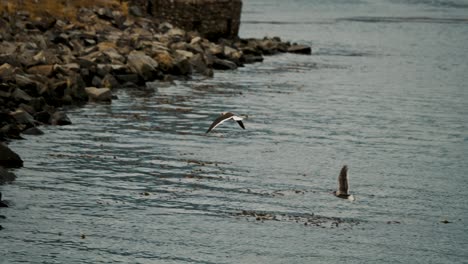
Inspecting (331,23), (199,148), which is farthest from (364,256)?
(331,23)

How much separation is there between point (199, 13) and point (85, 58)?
18897 mm

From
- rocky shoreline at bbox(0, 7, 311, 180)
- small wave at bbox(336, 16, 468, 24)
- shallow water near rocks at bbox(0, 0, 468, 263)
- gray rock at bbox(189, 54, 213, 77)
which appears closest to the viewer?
shallow water near rocks at bbox(0, 0, 468, 263)

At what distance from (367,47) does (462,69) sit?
17.7 metres

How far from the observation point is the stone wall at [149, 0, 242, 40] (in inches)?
2340

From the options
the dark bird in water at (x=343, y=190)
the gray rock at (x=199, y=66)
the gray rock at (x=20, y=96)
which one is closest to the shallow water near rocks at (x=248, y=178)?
the dark bird in water at (x=343, y=190)

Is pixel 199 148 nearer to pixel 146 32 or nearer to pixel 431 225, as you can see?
pixel 431 225

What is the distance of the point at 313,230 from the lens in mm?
19969

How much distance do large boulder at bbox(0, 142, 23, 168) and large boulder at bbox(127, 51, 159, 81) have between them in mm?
17885

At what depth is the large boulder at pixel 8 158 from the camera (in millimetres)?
24625

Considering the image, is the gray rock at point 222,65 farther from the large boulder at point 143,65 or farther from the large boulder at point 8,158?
the large boulder at point 8,158

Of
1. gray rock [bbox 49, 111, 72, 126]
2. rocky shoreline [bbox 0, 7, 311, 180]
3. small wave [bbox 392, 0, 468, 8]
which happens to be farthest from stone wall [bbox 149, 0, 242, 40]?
small wave [bbox 392, 0, 468, 8]

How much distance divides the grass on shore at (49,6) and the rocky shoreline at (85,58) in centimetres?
48

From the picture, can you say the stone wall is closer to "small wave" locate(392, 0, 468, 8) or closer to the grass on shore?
the grass on shore

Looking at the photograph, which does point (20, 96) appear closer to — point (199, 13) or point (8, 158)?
point (8, 158)
